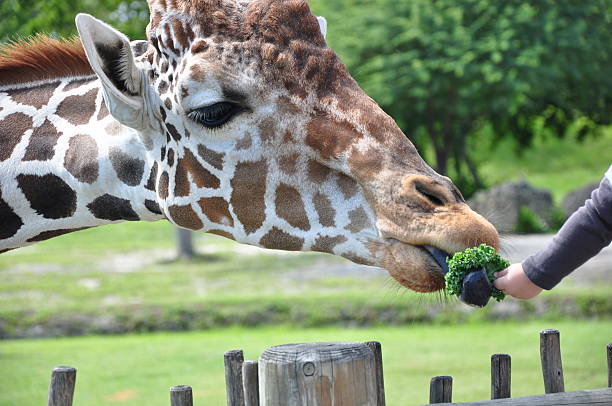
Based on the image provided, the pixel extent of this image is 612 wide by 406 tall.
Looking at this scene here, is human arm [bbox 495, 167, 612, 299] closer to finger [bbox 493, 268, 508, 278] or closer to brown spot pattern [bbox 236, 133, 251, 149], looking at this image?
finger [bbox 493, 268, 508, 278]

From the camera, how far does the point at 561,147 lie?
4103 centimetres

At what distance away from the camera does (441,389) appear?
3258mm

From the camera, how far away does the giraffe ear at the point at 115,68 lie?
2.75 m

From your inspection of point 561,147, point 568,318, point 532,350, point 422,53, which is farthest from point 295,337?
point 561,147

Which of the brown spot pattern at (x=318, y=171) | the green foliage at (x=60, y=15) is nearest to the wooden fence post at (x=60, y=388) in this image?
the brown spot pattern at (x=318, y=171)

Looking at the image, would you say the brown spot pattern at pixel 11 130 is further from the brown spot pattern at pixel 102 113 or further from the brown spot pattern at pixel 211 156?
the brown spot pattern at pixel 211 156

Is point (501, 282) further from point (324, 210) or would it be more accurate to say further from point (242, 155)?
point (242, 155)

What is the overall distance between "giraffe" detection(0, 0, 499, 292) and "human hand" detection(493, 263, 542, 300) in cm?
13

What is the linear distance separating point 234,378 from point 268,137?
975mm

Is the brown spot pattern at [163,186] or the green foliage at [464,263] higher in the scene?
the brown spot pattern at [163,186]

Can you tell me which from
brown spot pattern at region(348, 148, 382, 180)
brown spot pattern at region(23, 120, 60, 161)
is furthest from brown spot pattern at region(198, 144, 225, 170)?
brown spot pattern at region(23, 120, 60, 161)

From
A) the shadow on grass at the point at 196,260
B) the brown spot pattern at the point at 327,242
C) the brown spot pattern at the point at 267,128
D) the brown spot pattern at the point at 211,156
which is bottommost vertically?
the brown spot pattern at the point at 327,242

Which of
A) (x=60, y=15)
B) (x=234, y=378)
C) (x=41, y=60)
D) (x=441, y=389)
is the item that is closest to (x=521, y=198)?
(x=60, y=15)

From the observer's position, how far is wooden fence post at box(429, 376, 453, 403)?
128 inches
